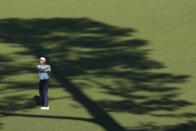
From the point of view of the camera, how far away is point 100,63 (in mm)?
27391

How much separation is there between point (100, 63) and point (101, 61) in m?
0.26

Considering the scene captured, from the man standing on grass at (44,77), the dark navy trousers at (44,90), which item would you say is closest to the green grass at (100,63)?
the dark navy trousers at (44,90)

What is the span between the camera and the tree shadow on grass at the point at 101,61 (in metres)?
22.0

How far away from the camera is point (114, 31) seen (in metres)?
32.0

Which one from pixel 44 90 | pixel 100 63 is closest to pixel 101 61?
pixel 100 63

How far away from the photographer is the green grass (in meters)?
20.7

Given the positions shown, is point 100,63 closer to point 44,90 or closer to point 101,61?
point 101,61

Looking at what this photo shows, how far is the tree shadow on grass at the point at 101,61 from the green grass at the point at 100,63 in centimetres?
3

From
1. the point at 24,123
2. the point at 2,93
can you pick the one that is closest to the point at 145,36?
the point at 2,93

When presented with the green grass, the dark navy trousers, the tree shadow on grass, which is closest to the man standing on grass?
the dark navy trousers

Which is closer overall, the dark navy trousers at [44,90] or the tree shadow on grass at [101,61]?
the dark navy trousers at [44,90]

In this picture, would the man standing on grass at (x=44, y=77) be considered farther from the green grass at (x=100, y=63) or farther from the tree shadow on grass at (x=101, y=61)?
the tree shadow on grass at (x=101, y=61)

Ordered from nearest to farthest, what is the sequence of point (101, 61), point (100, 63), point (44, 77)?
point (44, 77), point (100, 63), point (101, 61)

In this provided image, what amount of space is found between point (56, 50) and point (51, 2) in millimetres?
7391
